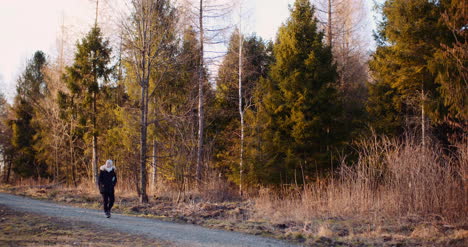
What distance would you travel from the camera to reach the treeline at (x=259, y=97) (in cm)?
1539

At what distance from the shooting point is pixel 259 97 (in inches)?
893

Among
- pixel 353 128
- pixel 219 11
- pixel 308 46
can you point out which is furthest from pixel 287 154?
pixel 219 11

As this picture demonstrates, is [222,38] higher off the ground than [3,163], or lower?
higher

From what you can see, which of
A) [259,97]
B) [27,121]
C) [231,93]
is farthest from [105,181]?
[27,121]

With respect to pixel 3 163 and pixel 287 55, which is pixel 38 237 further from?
pixel 3 163

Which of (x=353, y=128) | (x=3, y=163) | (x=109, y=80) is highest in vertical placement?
(x=109, y=80)

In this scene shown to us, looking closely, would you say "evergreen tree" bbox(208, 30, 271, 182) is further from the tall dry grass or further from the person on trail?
the person on trail

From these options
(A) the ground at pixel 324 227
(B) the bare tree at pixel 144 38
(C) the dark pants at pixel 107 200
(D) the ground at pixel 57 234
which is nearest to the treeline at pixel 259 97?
(B) the bare tree at pixel 144 38

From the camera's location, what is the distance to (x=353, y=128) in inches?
757

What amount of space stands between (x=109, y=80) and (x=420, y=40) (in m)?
18.8

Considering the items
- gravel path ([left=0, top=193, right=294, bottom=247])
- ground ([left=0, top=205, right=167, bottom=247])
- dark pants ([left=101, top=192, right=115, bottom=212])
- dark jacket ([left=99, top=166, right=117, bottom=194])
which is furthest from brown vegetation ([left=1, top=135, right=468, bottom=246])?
ground ([left=0, top=205, right=167, bottom=247])

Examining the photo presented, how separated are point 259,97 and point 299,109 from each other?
→ 204 inches

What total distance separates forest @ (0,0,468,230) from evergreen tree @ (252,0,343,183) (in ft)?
0.20

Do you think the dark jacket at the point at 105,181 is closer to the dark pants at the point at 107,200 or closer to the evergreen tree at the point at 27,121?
the dark pants at the point at 107,200
